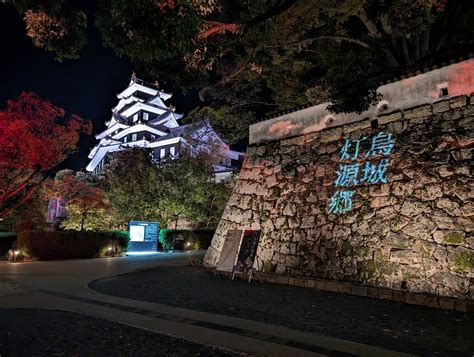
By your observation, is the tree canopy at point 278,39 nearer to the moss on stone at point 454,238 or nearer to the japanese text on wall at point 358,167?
the japanese text on wall at point 358,167

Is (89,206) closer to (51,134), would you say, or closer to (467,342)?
(51,134)

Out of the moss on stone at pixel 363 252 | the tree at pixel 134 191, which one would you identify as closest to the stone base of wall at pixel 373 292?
the moss on stone at pixel 363 252

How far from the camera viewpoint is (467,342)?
499 centimetres

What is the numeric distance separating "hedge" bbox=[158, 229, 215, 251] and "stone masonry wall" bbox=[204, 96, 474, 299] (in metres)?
13.4

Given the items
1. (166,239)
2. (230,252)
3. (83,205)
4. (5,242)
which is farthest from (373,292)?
(5,242)

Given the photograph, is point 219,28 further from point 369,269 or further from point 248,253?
point 369,269

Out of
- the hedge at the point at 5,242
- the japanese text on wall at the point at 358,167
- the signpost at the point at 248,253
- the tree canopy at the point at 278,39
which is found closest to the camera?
the tree canopy at the point at 278,39

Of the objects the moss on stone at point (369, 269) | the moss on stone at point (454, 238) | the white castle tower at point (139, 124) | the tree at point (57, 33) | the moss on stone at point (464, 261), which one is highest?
the white castle tower at point (139, 124)

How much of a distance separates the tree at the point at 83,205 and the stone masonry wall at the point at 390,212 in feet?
54.0

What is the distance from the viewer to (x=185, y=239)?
86.8ft

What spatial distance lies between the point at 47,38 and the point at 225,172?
3096 cm

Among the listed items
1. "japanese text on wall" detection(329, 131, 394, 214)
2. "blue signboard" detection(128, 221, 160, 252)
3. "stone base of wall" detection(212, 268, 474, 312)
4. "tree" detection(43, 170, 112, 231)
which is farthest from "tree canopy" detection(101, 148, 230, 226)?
"japanese text on wall" detection(329, 131, 394, 214)

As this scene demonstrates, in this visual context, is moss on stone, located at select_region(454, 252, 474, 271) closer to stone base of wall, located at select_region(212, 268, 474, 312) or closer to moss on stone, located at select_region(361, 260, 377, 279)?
stone base of wall, located at select_region(212, 268, 474, 312)

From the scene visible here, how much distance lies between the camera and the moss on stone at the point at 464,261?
762cm
